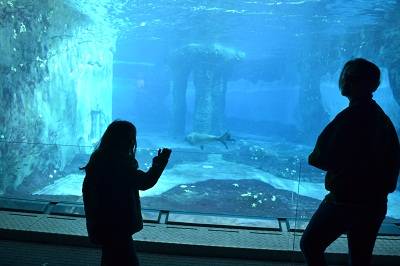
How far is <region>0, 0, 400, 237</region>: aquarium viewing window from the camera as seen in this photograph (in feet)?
37.3

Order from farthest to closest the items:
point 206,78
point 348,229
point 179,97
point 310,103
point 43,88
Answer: point 310,103, point 179,97, point 206,78, point 43,88, point 348,229

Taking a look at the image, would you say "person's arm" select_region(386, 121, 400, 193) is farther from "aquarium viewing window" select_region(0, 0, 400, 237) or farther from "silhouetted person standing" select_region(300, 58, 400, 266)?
"aquarium viewing window" select_region(0, 0, 400, 237)

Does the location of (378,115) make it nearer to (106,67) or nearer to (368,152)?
(368,152)

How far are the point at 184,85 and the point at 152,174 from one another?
96.7 ft

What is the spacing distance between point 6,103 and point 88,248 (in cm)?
871

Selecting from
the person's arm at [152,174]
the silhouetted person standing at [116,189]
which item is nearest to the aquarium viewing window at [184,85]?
the silhouetted person standing at [116,189]

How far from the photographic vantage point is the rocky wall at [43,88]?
10977 millimetres

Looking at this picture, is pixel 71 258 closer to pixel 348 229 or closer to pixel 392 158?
pixel 348 229

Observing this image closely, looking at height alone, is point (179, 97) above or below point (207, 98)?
below

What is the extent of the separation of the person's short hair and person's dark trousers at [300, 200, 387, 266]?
2.70ft

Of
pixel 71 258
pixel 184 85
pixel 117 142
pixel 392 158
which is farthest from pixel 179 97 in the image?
pixel 392 158

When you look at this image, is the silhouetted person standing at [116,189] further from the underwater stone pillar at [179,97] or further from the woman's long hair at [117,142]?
the underwater stone pillar at [179,97]

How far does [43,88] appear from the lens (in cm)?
1407

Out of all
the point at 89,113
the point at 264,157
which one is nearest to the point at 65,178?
the point at 89,113
